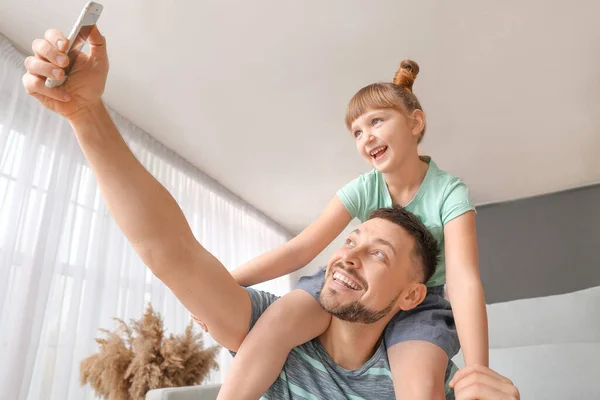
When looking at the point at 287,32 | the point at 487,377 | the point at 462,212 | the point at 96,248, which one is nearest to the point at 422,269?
the point at 462,212

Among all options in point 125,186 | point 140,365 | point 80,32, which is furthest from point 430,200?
point 140,365

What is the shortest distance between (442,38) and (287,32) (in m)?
0.87

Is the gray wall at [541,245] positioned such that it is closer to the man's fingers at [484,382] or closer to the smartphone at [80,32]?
the man's fingers at [484,382]

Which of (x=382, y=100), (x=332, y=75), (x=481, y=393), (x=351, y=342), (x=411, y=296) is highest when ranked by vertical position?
(x=332, y=75)

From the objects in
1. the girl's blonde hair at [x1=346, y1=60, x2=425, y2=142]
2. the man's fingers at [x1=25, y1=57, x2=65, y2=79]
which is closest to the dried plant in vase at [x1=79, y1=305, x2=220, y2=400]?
the girl's blonde hair at [x1=346, y1=60, x2=425, y2=142]

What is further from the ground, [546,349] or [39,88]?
[39,88]

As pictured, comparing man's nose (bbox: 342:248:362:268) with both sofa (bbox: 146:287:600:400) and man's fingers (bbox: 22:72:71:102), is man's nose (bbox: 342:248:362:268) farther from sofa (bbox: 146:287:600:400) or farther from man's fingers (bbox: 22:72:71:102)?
sofa (bbox: 146:287:600:400)

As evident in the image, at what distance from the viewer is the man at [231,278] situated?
2.28ft

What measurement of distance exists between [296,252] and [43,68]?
0.76 metres

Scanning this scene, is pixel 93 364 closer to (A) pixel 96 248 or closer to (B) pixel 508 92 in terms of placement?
(A) pixel 96 248

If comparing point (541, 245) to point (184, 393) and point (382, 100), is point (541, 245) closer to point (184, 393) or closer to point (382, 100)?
point (382, 100)

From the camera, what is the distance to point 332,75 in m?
2.74

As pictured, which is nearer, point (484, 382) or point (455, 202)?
point (484, 382)

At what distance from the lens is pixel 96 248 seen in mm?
2740
